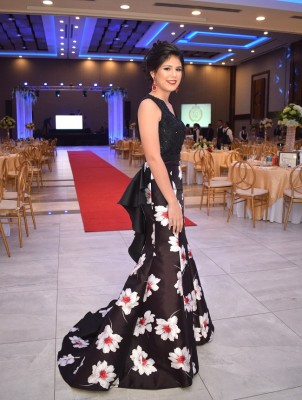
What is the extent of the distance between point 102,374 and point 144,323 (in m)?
0.32

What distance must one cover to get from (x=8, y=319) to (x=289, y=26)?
10302 mm

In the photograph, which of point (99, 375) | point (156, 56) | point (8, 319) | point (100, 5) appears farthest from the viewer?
point (100, 5)

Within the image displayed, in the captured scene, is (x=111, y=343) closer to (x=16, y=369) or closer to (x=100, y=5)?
(x=16, y=369)

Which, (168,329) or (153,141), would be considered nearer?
(153,141)

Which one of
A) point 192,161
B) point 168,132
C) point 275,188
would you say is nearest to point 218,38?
point 192,161

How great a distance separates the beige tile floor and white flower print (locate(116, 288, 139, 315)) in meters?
0.40

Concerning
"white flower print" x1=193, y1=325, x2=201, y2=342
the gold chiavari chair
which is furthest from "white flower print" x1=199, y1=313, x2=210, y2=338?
the gold chiavari chair

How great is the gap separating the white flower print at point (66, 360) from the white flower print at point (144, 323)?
0.41 metres

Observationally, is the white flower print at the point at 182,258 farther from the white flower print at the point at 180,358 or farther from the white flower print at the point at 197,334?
the white flower print at the point at 197,334

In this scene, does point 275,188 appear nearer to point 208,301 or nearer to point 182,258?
point 208,301

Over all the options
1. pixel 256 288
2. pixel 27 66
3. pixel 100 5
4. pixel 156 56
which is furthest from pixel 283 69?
pixel 156 56

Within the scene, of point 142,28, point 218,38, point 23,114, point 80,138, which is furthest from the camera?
point 80,138

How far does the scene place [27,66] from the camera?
21609 millimetres

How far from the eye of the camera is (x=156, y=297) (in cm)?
207
